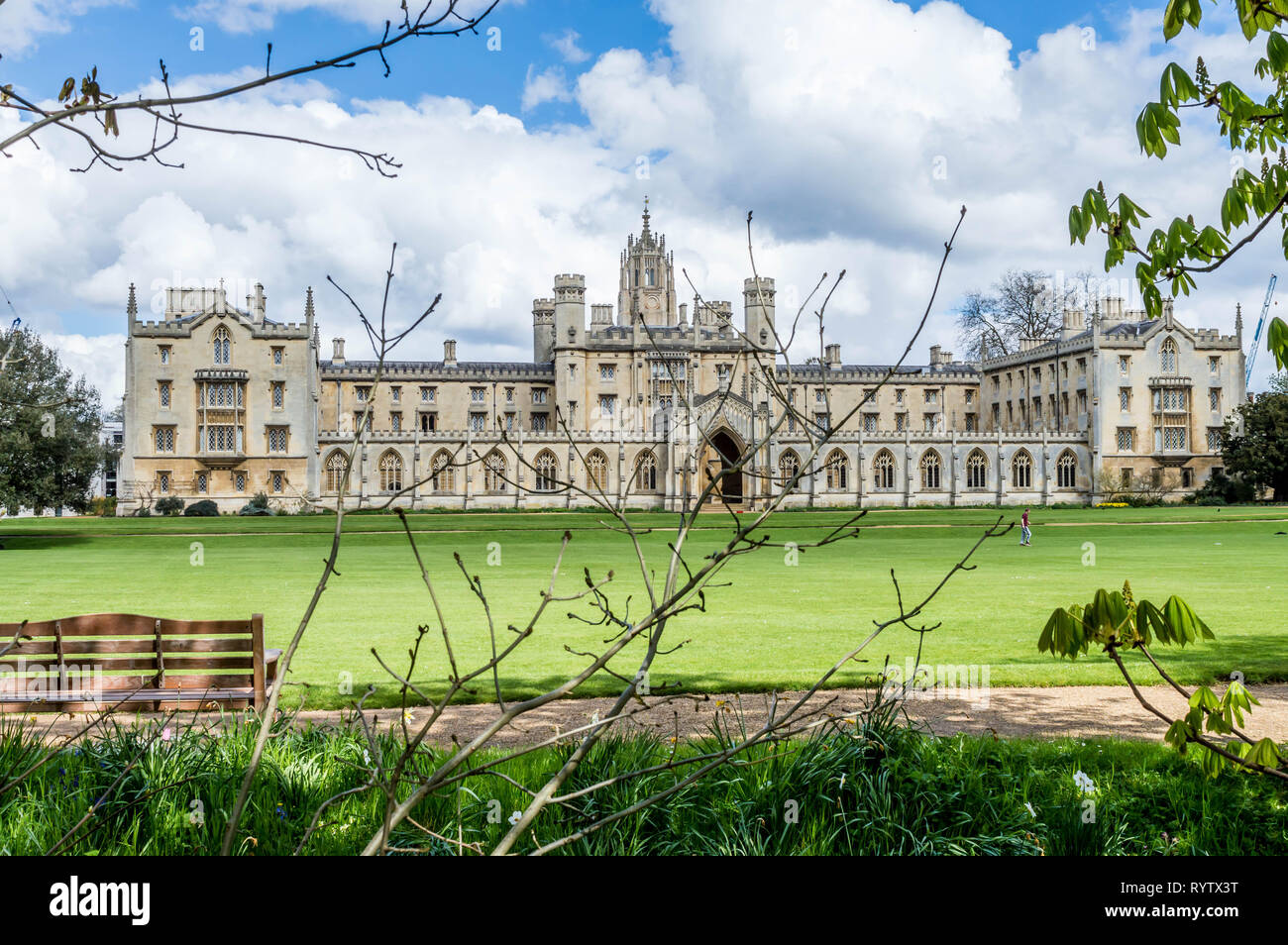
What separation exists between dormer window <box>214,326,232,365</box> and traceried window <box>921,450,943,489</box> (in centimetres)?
4089

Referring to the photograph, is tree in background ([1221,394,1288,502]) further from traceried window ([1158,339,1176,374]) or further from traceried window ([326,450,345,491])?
traceried window ([326,450,345,491])

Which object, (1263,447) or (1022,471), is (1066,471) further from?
(1263,447)

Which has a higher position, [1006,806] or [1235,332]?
[1235,332]

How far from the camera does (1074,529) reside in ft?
119

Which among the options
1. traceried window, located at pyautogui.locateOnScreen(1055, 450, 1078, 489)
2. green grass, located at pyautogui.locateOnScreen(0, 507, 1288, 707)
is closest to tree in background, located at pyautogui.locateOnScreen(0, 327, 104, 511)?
green grass, located at pyautogui.locateOnScreen(0, 507, 1288, 707)

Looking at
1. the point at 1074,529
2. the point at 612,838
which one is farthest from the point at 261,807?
the point at 1074,529

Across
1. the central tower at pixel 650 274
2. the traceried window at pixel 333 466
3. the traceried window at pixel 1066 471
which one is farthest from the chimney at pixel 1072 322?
the traceried window at pixel 333 466

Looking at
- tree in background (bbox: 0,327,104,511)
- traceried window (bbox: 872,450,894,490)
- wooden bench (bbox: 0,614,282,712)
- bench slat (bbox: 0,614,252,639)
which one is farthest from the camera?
traceried window (bbox: 872,450,894,490)

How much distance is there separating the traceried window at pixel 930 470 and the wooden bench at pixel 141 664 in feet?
186

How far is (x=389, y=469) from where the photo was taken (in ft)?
189

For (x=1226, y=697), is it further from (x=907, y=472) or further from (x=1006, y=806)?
(x=907, y=472)

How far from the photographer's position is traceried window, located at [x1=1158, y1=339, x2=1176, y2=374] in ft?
206
